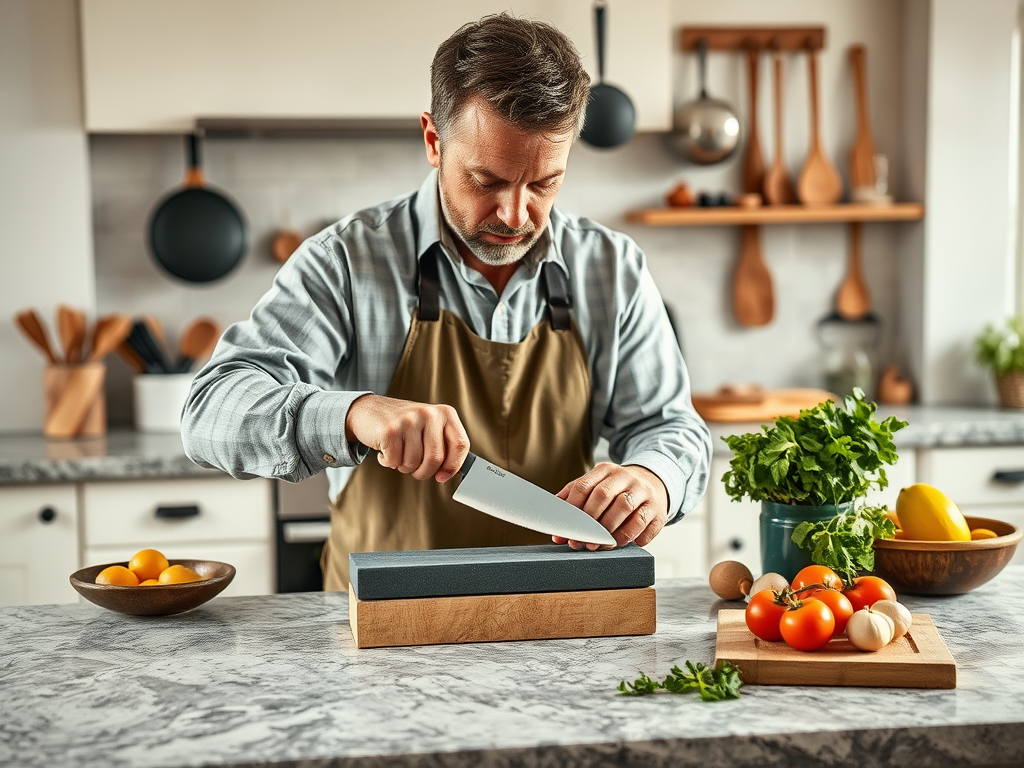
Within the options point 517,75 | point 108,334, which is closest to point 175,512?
point 108,334

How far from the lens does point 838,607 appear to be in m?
1.31

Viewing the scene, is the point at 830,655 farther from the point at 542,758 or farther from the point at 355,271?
the point at 355,271

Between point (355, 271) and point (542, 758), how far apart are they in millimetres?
946

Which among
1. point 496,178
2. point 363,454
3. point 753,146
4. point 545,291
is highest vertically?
point 753,146

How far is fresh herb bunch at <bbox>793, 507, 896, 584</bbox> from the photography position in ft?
4.97

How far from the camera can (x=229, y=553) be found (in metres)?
2.79

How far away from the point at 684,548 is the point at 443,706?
1.83 m

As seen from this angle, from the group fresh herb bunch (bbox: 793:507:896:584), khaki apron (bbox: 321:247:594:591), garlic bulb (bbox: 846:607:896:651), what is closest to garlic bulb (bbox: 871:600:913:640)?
garlic bulb (bbox: 846:607:896:651)

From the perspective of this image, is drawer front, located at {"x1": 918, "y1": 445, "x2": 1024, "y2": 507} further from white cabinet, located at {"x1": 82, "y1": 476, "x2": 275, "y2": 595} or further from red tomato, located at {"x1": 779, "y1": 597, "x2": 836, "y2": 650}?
red tomato, located at {"x1": 779, "y1": 597, "x2": 836, "y2": 650}

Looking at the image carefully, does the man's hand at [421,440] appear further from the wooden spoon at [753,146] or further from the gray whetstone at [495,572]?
the wooden spoon at [753,146]

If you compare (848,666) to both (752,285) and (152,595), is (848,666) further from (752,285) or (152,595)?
(752,285)

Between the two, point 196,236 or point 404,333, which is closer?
point 404,333

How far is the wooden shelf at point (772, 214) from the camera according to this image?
332cm

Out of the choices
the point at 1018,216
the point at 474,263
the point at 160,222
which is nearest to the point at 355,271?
the point at 474,263
